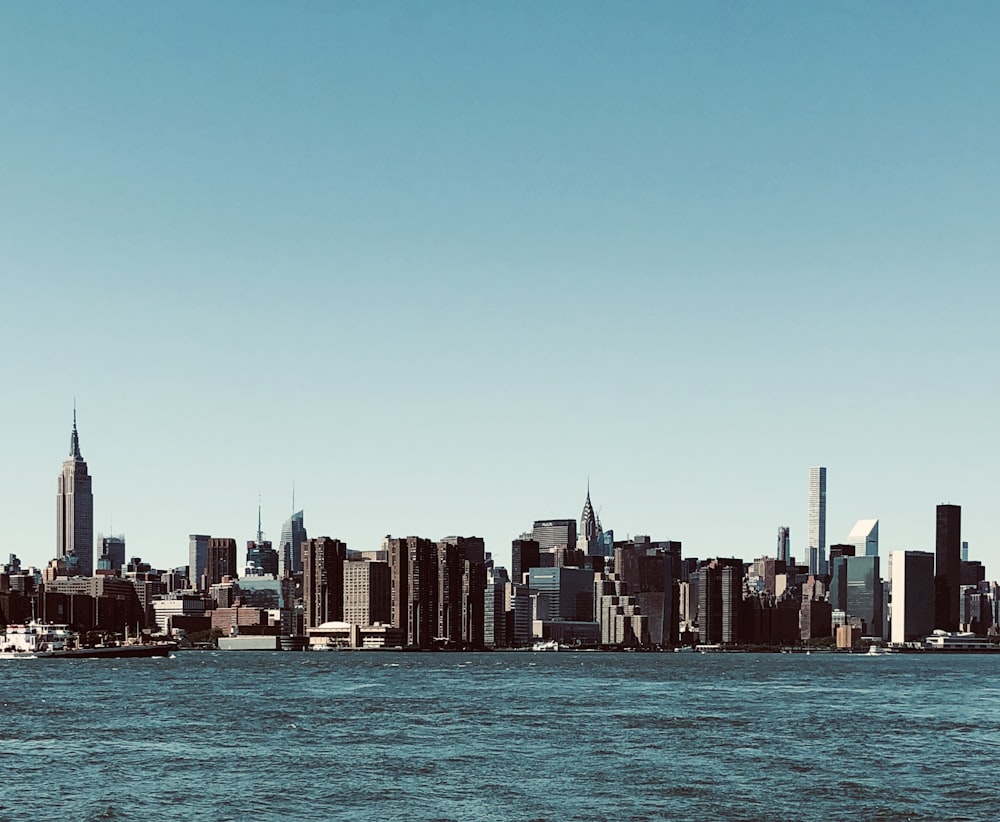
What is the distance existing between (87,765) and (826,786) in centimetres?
3928

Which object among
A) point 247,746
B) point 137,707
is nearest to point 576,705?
point 137,707

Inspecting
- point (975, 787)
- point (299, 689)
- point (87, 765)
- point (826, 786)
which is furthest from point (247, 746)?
point (299, 689)

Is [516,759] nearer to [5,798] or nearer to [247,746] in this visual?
[247,746]

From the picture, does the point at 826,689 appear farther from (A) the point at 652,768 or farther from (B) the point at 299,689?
(A) the point at 652,768

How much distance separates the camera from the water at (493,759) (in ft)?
218

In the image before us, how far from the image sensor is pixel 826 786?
244ft

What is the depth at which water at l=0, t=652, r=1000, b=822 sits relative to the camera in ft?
218

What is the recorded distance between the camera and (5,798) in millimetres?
67875

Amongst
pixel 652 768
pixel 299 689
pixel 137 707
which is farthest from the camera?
pixel 299 689

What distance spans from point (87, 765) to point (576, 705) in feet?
209

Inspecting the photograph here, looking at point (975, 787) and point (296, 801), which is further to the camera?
point (975, 787)

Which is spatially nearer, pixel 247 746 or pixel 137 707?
pixel 247 746

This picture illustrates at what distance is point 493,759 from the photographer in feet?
277

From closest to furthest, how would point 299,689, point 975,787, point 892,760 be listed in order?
point 975,787 < point 892,760 < point 299,689
